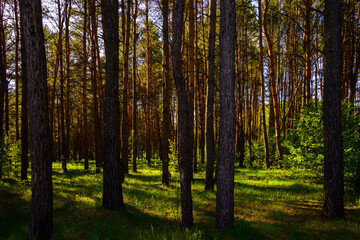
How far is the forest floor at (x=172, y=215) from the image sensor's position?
454 centimetres

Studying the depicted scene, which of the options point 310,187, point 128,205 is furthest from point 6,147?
point 310,187

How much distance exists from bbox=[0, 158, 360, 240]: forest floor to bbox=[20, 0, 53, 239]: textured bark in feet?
1.98

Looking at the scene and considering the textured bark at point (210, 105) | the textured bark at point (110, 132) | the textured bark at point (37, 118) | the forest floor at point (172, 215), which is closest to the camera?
the textured bark at point (37, 118)

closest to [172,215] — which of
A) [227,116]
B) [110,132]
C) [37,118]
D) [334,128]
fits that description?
[110,132]

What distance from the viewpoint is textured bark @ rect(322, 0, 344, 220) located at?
5289 millimetres

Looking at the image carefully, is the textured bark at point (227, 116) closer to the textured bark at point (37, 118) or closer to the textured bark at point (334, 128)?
the textured bark at point (334, 128)

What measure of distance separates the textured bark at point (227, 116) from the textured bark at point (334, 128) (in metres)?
2.68

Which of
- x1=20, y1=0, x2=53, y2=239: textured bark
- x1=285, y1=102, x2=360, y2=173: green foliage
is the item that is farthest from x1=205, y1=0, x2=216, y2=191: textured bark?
x1=20, y1=0, x2=53, y2=239: textured bark

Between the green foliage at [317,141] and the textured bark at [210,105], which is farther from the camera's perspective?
the textured bark at [210,105]

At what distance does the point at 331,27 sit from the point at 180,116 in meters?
4.52

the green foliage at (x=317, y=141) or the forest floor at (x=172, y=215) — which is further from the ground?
the green foliage at (x=317, y=141)

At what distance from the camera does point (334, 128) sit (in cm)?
530

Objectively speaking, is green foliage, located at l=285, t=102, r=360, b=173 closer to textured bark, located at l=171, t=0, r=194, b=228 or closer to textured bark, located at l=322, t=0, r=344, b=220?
textured bark, located at l=322, t=0, r=344, b=220

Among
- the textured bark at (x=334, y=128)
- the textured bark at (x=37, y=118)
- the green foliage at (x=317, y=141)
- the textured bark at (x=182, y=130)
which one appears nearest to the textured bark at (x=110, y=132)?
the textured bark at (x=37, y=118)
